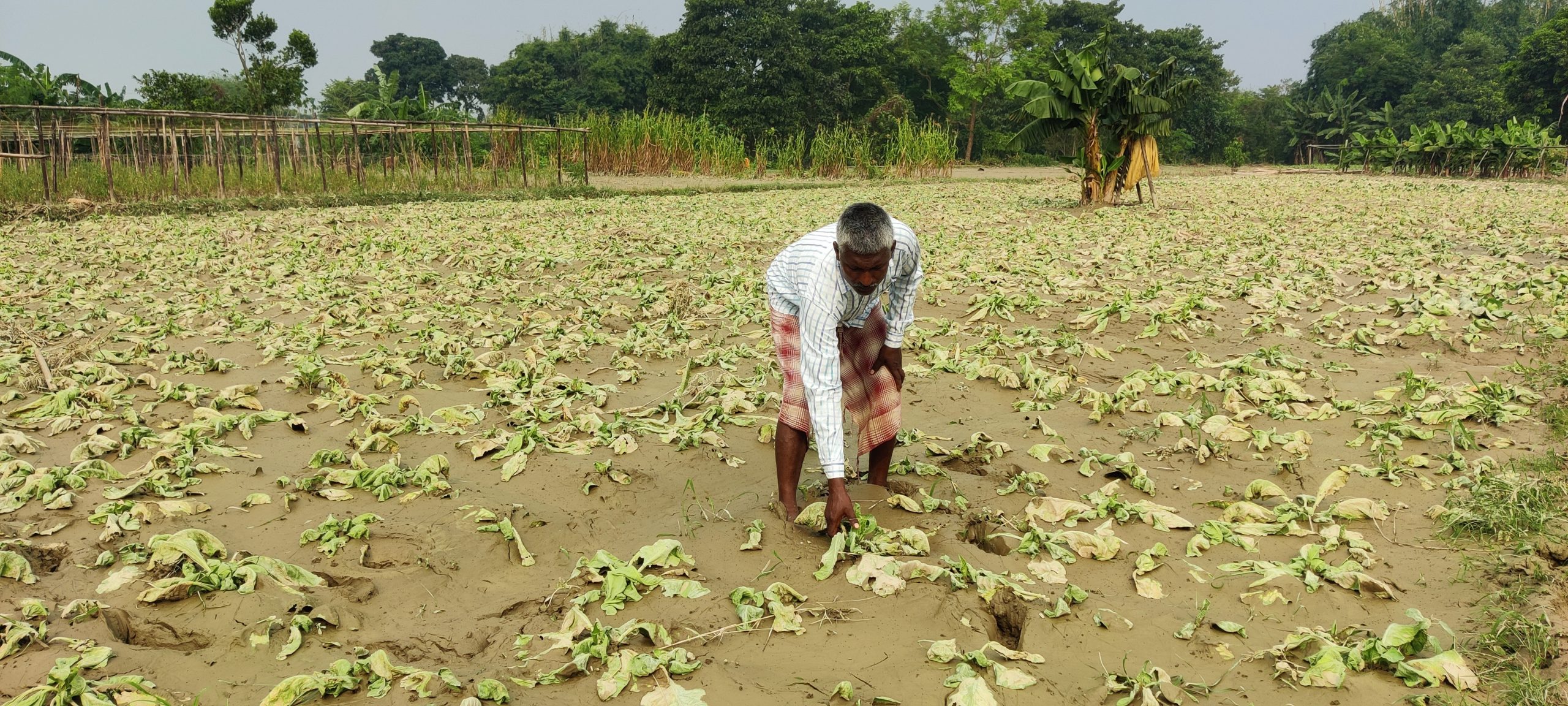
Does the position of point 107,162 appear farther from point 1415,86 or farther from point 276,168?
point 1415,86

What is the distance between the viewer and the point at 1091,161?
13742mm

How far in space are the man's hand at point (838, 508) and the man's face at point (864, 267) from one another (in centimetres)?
55

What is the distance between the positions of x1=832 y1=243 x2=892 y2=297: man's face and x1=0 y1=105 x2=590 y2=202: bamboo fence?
12.1m

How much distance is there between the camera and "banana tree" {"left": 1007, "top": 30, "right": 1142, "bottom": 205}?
1302 cm

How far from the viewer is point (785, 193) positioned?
58.0 feet

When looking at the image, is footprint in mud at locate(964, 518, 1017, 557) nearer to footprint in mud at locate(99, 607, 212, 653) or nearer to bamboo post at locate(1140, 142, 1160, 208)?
footprint in mud at locate(99, 607, 212, 653)

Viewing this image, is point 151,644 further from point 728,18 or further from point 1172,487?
point 728,18

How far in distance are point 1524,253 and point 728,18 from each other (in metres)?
28.0

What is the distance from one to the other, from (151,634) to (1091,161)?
13.2 metres

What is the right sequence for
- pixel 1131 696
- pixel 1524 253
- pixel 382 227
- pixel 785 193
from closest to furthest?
pixel 1131 696
pixel 1524 253
pixel 382 227
pixel 785 193

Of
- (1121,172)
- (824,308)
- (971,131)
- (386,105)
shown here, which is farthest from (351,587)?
(971,131)

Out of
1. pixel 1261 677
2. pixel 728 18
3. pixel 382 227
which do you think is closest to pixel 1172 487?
pixel 1261 677

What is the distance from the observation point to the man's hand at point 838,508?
8.82ft

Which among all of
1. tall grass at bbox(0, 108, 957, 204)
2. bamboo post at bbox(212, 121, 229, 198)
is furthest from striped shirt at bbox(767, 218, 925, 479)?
tall grass at bbox(0, 108, 957, 204)
